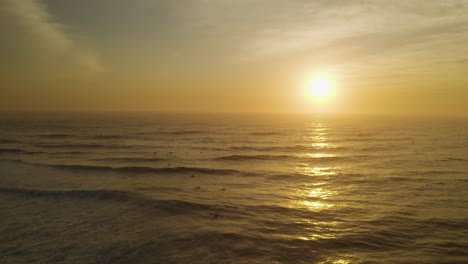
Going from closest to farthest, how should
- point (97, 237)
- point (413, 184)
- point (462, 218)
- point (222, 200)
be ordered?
point (97, 237) → point (462, 218) → point (222, 200) → point (413, 184)

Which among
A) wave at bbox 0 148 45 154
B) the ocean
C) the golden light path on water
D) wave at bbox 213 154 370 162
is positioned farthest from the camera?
wave at bbox 0 148 45 154

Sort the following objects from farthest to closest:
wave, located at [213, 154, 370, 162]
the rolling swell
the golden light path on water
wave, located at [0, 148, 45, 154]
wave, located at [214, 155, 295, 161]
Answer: wave, located at [0, 148, 45, 154]
wave, located at [213, 154, 370, 162]
wave, located at [214, 155, 295, 161]
the rolling swell
the golden light path on water

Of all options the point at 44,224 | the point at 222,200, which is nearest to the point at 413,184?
the point at 222,200

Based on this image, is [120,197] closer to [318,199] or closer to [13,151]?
[318,199]

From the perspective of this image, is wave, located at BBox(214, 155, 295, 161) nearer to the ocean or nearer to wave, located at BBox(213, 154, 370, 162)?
wave, located at BBox(213, 154, 370, 162)

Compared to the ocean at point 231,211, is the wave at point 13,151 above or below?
above

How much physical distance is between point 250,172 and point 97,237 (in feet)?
57.1

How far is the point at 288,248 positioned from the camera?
1276 centimetres

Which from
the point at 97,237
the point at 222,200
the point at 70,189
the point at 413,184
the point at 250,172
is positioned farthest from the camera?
the point at 250,172

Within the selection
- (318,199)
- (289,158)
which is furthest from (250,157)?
(318,199)

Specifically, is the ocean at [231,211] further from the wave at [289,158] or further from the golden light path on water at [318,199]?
the wave at [289,158]

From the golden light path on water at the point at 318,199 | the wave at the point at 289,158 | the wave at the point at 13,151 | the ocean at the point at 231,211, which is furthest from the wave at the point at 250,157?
the wave at the point at 13,151

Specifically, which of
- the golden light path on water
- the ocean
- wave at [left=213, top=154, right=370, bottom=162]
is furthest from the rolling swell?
wave at [left=213, top=154, right=370, bottom=162]

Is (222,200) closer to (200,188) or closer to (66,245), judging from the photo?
(200,188)
